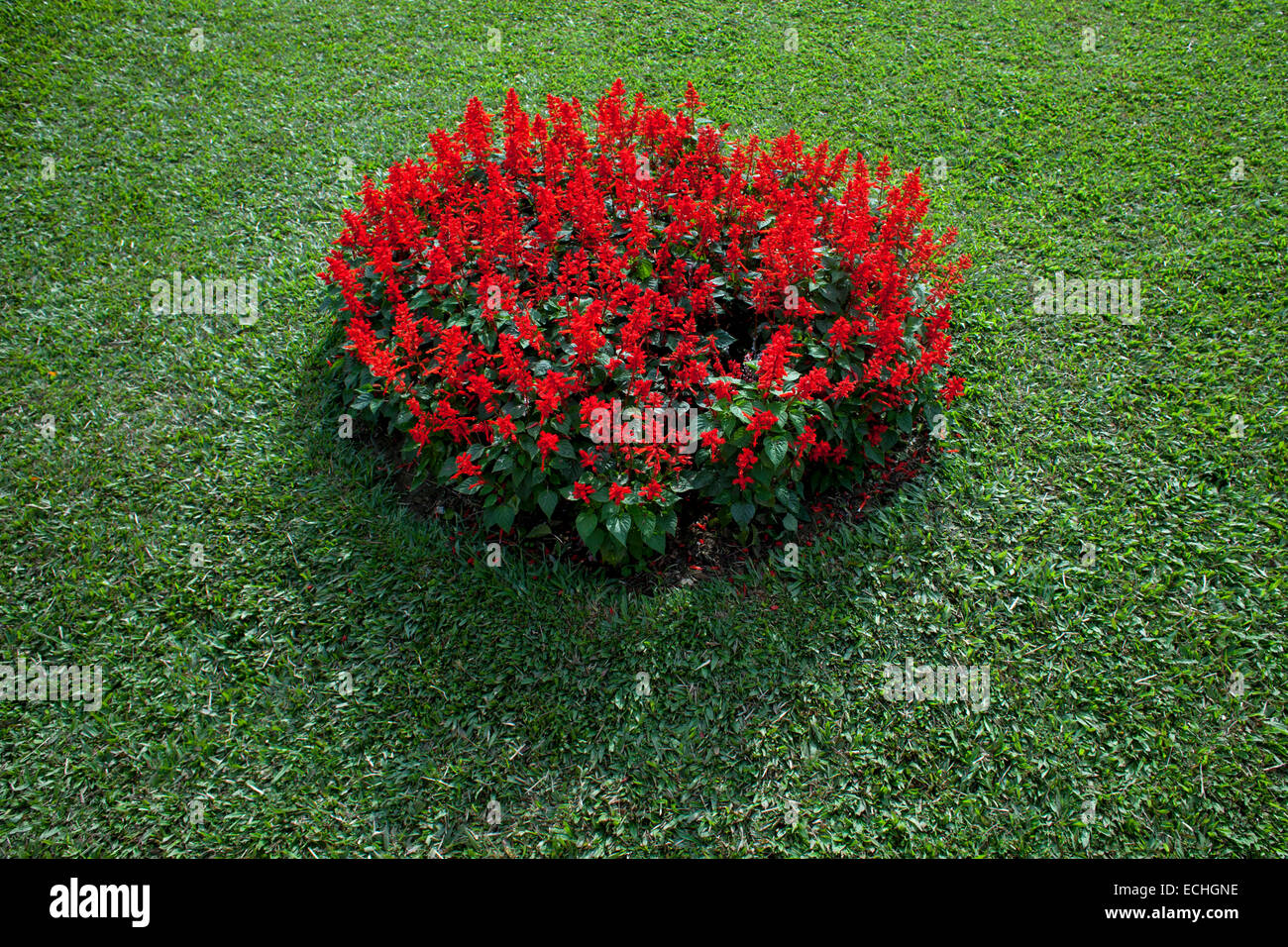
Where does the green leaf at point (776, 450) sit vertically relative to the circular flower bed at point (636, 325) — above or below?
below

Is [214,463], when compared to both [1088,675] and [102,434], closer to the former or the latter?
[102,434]

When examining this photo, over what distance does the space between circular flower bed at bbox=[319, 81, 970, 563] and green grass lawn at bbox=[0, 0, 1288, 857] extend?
428mm

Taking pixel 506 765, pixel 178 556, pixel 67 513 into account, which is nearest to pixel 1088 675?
pixel 506 765

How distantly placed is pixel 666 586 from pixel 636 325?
47.8 inches

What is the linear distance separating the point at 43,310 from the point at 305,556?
287 centimetres

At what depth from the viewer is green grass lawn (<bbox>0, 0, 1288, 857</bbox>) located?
3.12m

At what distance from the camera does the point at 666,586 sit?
374cm

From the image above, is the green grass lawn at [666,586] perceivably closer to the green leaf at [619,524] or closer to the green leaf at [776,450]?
the green leaf at [619,524]

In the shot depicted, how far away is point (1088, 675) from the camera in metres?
3.44

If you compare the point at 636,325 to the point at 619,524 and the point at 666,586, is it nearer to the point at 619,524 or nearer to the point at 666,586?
the point at 619,524

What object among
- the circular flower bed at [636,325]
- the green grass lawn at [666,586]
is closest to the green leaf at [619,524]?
the circular flower bed at [636,325]

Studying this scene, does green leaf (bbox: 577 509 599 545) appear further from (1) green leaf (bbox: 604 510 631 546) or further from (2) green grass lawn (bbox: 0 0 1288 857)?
(2) green grass lawn (bbox: 0 0 1288 857)

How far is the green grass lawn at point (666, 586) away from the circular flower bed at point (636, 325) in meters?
0.43

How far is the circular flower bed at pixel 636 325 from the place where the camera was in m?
3.53
